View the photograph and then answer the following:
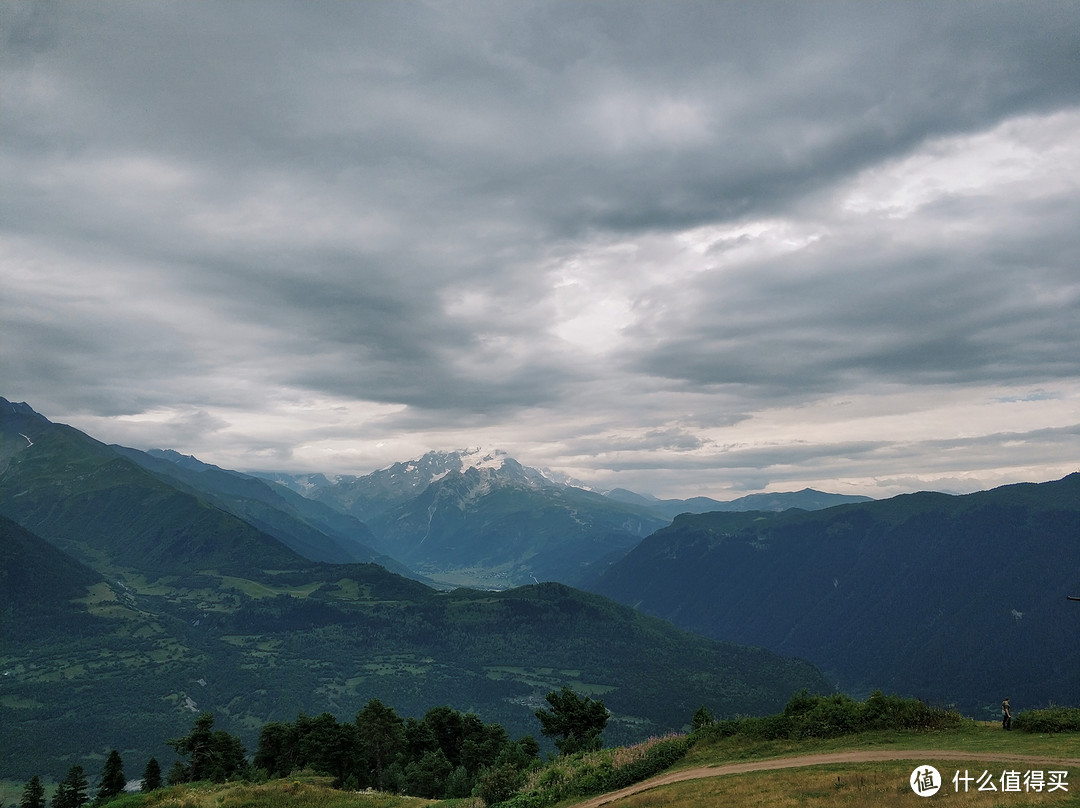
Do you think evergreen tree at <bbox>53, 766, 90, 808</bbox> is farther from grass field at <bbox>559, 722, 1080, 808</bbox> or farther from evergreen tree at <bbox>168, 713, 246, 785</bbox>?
grass field at <bbox>559, 722, 1080, 808</bbox>

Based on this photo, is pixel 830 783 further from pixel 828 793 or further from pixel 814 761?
pixel 814 761

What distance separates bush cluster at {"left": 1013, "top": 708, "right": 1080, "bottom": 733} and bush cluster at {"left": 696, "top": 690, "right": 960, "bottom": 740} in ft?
16.0

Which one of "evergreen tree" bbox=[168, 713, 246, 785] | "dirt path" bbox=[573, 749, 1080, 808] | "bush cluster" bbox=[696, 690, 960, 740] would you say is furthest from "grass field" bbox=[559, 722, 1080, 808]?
"evergreen tree" bbox=[168, 713, 246, 785]

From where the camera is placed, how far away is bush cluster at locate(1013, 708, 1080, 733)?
47.4m

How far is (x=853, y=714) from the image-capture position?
5450 cm

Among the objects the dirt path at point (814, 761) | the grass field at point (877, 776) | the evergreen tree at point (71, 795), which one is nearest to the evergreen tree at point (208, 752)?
the evergreen tree at point (71, 795)

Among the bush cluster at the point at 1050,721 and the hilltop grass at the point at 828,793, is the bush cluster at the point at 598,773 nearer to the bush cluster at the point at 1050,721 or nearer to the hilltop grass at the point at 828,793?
the hilltop grass at the point at 828,793

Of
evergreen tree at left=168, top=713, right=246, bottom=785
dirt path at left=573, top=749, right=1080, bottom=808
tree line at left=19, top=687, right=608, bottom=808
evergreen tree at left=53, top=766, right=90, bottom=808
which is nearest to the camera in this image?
dirt path at left=573, top=749, right=1080, bottom=808

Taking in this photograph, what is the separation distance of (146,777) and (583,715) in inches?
3811

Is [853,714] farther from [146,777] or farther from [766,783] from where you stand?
[146,777]

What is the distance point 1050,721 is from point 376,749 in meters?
104

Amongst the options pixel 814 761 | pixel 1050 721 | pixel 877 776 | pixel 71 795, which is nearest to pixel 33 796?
pixel 71 795

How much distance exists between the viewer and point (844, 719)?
5416 centimetres

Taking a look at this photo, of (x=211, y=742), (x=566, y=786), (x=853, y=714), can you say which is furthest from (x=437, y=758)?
(x=853, y=714)
